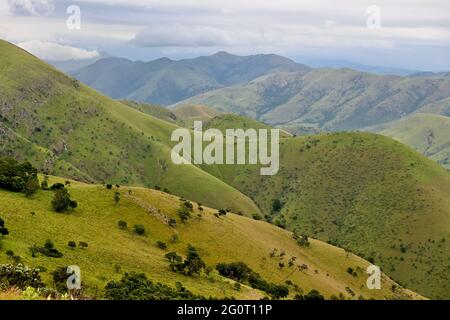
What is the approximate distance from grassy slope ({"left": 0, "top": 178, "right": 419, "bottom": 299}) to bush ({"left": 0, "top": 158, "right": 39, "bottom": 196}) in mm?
2951

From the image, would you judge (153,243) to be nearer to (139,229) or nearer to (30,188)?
(139,229)

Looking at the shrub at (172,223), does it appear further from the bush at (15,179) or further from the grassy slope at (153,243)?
the bush at (15,179)

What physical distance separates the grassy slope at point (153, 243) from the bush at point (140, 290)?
8.75 feet

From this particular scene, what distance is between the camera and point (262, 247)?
13688 centimetres

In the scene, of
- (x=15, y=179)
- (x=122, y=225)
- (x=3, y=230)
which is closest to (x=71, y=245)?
(x=3, y=230)

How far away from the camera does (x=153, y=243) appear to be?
375 ft

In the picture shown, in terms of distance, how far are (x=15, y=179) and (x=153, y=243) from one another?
35.6 m

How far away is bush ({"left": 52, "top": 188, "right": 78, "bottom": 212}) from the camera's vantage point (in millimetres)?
107938

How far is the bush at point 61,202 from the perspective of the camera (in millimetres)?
107938

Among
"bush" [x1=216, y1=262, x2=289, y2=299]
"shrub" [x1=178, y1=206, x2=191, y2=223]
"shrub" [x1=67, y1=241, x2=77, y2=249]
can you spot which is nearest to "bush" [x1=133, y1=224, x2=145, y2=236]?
"shrub" [x1=178, y1=206, x2=191, y2=223]

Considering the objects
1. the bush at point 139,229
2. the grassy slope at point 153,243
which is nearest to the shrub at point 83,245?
the grassy slope at point 153,243
